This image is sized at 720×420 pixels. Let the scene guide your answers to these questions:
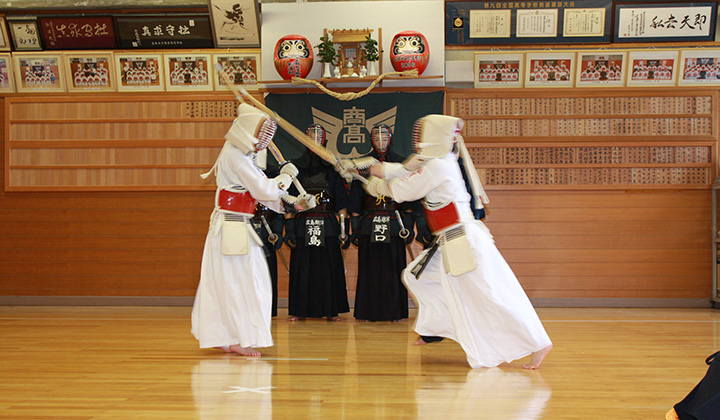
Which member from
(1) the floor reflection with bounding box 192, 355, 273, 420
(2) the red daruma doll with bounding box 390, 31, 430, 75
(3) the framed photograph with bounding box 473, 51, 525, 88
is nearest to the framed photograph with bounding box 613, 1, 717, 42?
(3) the framed photograph with bounding box 473, 51, 525, 88

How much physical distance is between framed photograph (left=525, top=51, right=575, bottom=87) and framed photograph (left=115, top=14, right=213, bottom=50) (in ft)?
10.9

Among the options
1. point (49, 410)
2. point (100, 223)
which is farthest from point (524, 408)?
point (100, 223)

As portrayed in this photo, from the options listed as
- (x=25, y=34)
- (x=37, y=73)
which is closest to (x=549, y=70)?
(x=37, y=73)

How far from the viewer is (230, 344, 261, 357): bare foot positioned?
3.79 meters

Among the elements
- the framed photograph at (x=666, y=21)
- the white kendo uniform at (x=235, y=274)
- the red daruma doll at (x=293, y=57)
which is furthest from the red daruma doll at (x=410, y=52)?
the white kendo uniform at (x=235, y=274)

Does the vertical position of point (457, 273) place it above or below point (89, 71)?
below

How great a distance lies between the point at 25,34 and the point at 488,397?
6.25 meters

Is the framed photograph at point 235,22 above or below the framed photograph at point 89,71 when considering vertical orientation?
above

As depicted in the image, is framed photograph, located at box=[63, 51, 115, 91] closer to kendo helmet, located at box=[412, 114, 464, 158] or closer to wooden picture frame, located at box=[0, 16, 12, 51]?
wooden picture frame, located at box=[0, 16, 12, 51]

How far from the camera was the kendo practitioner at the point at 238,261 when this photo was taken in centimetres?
371

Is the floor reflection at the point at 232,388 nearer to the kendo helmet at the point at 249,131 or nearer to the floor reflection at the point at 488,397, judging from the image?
the floor reflection at the point at 488,397

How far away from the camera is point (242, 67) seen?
6.55 m

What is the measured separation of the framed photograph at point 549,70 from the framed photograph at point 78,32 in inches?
171

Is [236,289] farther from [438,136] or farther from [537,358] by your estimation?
[537,358]
